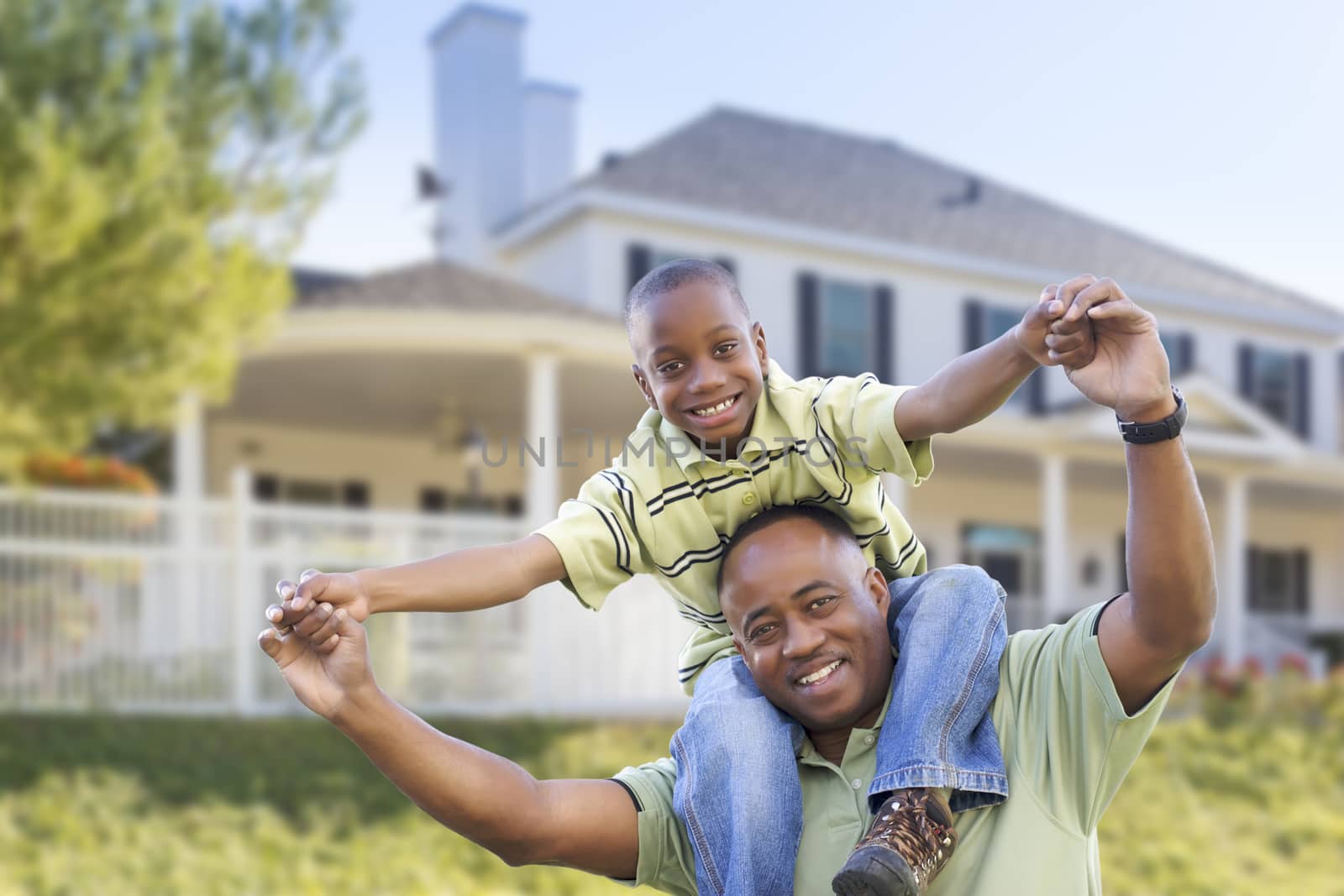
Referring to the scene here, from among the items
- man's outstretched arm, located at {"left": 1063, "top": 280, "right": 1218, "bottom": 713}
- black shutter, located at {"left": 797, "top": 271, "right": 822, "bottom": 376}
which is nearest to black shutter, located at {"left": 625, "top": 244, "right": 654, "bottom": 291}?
black shutter, located at {"left": 797, "top": 271, "right": 822, "bottom": 376}

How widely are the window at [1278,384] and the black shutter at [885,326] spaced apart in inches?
244

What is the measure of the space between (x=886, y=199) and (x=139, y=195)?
12232 mm

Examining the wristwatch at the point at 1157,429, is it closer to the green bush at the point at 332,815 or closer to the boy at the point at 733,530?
the boy at the point at 733,530

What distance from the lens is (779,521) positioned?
2.70m

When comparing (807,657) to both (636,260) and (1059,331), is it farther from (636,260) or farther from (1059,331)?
(636,260)

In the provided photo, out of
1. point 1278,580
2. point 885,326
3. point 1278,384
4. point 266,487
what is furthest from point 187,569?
point 1278,580

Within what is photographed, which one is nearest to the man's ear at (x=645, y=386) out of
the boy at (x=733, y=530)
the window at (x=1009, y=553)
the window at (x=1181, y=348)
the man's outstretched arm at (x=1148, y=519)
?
the boy at (x=733, y=530)

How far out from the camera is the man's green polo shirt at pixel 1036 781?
2475mm

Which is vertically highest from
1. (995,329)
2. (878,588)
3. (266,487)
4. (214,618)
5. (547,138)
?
(547,138)

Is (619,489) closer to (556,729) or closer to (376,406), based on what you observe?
(556,729)

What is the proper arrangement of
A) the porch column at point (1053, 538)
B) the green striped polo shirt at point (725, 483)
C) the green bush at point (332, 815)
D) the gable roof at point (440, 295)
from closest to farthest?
the green striped polo shirt at point (725, 483) < the green bush at point (332, 815) < the gable roof at point (440, 295) < the porch column at point (1053, 538)

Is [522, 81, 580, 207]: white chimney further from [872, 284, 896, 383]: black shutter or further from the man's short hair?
the man's short hair

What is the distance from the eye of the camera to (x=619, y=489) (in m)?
2.70

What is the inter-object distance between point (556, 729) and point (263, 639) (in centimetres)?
854
